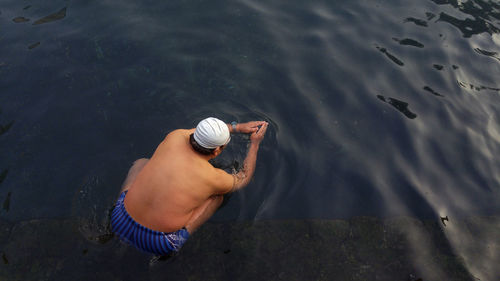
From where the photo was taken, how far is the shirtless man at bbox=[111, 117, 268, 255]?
12.1 ft

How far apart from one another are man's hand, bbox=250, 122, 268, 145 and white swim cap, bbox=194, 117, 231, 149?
5.17 ft

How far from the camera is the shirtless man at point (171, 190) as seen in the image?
3691 mm

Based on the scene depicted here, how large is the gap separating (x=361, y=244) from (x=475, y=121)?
10.7 feet

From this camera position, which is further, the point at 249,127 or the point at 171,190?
the point at 249,127

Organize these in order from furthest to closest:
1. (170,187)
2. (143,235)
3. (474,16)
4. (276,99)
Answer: (474,16) < (276,99) < (143,235) < (170,187)

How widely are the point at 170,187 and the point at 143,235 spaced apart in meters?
0.71

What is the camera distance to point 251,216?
4.94 m

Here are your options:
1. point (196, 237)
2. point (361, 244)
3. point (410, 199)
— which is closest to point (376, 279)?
point (361, 244)

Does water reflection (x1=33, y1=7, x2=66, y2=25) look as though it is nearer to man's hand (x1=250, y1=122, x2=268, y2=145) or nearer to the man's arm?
the man's arm

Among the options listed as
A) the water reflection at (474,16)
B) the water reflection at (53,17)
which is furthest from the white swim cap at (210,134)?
the water reflection at (474,16)

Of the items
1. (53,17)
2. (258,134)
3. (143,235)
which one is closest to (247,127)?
(258,134)

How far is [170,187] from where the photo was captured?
3650mm

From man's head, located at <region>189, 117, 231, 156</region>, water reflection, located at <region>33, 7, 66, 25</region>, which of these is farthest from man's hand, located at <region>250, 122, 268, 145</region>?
water reflection, located at <region>33, 7, 66, 25</region>

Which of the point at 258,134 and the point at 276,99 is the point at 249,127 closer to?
the point at 258,134
